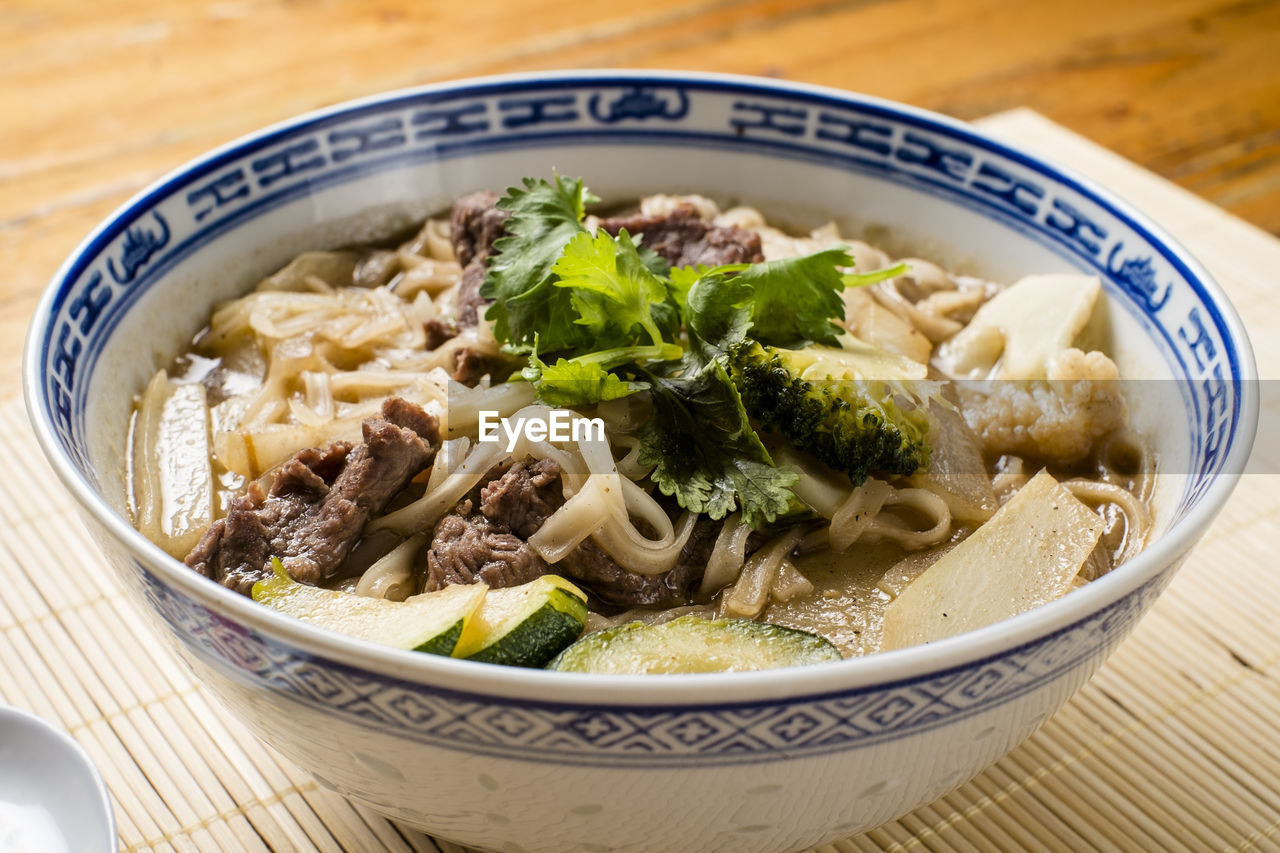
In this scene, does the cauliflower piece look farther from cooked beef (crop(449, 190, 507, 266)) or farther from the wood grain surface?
the wood grain surface

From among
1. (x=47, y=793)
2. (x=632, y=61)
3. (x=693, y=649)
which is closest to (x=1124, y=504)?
(x=693, y=649)

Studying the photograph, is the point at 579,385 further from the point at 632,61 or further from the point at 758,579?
the point at 632,61

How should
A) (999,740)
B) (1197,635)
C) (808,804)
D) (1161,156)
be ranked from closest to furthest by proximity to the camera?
(808,804) → (999,740) → (1197,635) → (1161,156)

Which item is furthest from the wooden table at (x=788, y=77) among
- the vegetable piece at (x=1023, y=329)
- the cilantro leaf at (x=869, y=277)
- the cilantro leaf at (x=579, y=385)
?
the cilantro leaf at (x=869, y=277)

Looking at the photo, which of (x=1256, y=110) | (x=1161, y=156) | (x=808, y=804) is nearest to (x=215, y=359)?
(x=808, y=804)

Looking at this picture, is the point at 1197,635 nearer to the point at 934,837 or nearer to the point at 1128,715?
the point at 1128,715
